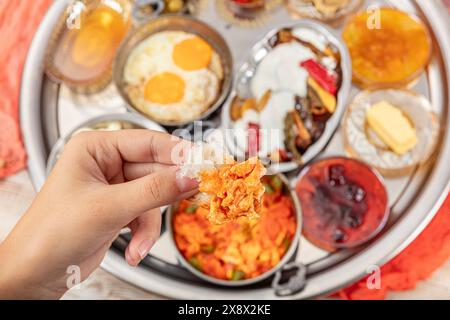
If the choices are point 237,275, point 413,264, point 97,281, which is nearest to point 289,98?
point 237,275

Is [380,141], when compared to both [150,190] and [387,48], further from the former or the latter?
[150,190]

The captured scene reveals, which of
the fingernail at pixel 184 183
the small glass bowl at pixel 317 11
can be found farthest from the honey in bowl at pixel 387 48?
the fingernail at pixel 184 183

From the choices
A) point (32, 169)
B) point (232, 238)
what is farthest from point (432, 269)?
point (32, 169)

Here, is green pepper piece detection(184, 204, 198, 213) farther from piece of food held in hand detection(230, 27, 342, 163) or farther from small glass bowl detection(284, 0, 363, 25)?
small glass bowl detection(284, 0, 363, 25)

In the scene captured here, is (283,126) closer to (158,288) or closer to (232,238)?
(232,238)

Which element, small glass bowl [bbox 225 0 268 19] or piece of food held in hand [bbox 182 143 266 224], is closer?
piece of food held in hand [bbox 182 143 266 224]

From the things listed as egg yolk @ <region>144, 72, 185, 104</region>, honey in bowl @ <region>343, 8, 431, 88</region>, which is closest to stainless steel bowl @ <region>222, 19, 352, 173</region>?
honey in bowl @ <region>343, 8, 431, 88</region>

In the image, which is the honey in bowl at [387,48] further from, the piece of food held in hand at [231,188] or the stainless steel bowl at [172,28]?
the piece of food held in hand at [231,188]
